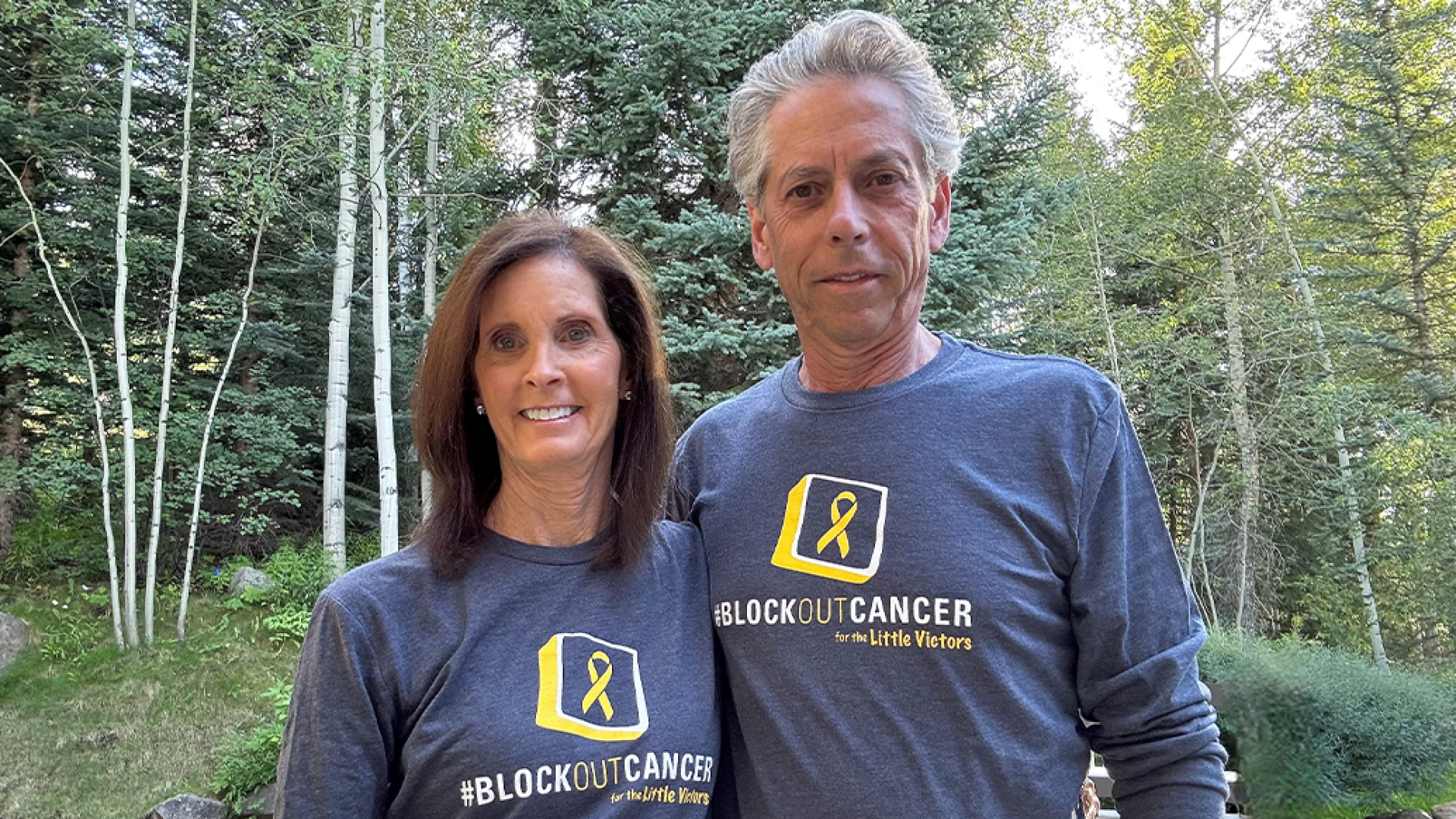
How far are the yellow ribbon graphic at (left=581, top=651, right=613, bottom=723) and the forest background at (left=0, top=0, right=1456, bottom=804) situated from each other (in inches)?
174

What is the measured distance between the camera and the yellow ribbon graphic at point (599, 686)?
1.15 m

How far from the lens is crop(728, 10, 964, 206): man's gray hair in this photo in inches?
50.1

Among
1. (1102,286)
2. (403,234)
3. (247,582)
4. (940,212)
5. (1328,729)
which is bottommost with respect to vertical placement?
(247,582)

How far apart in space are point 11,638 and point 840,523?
782 centimetres

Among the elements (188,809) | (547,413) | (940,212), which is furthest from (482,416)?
(188,809)

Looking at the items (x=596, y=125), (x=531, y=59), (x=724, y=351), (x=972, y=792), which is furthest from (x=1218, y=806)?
(x=531, y=59)

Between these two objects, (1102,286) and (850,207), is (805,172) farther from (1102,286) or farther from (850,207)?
(1102,286)

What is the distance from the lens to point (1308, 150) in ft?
20.7

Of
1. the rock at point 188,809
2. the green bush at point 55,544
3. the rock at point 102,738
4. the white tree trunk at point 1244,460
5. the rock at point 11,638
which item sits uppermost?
the white tree trunk at point 1244,460

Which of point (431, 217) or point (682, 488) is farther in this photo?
point (431, 217)

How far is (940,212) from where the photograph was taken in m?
1.40

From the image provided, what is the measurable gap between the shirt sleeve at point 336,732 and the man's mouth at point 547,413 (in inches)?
14.0

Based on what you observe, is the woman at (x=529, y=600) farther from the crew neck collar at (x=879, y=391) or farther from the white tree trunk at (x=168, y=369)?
the white tree trunk at (x=168, y=369)


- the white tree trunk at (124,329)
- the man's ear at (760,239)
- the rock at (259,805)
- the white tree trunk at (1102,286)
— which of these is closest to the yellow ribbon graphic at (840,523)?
the man's ear at (760,239)
